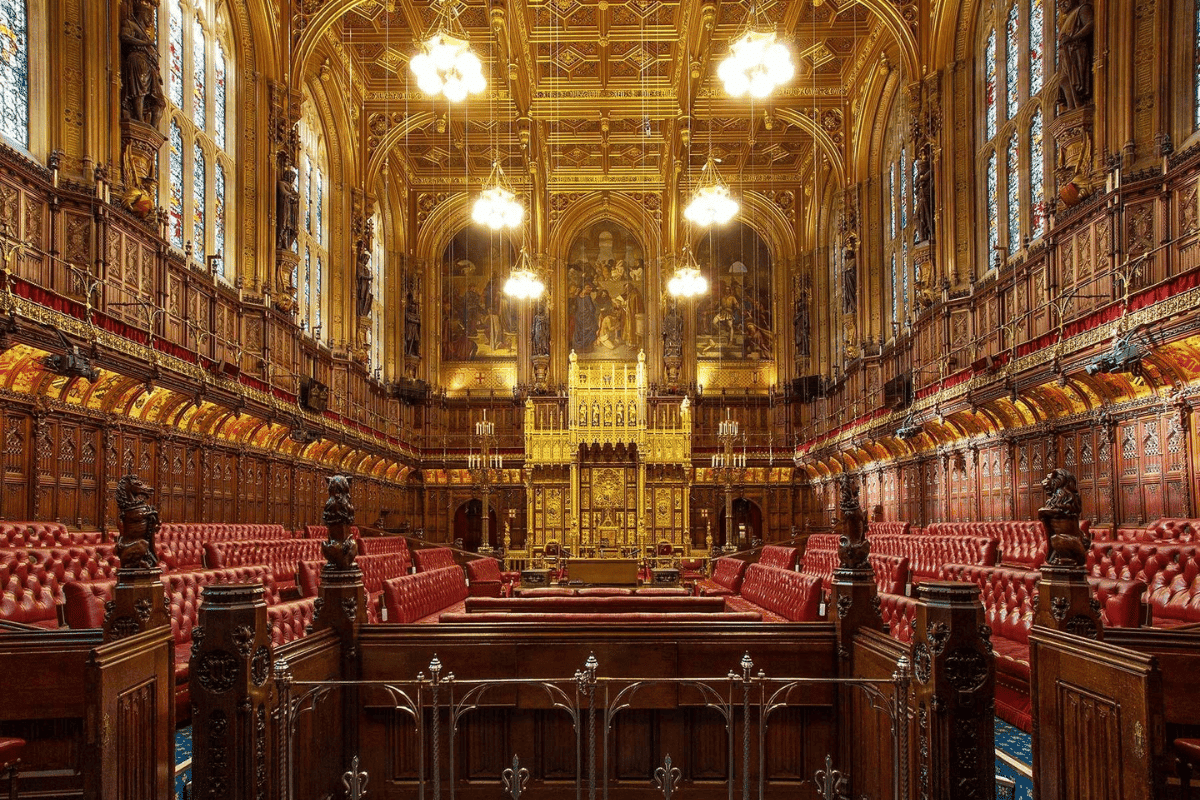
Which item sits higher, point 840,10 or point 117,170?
point 840,10

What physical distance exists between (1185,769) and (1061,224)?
1207 cm

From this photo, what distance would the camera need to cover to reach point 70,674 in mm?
4660

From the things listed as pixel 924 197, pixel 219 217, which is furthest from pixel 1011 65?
pixel 219 217

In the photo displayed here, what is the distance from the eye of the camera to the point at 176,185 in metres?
16.8

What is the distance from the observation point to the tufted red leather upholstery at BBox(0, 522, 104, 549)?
31.8 feet

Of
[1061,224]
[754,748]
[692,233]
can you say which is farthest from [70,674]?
[692,233]

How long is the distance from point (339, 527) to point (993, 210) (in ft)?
53.3

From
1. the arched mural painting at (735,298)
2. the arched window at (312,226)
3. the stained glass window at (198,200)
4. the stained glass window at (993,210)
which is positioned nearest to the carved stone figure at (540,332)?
the arched mural painting at (735,298)

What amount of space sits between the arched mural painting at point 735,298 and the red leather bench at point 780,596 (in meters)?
22.0

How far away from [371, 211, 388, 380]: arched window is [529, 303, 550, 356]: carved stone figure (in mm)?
5327

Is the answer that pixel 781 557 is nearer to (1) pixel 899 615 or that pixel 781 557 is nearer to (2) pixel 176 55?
(1) pixel 899 615

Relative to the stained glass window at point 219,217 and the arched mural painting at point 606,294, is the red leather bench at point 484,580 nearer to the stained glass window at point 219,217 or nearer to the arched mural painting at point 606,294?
the stained glass window at point 219,217

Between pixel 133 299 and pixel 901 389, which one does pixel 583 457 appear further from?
pixel 133 299

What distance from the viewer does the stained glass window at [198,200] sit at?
57.5ft
